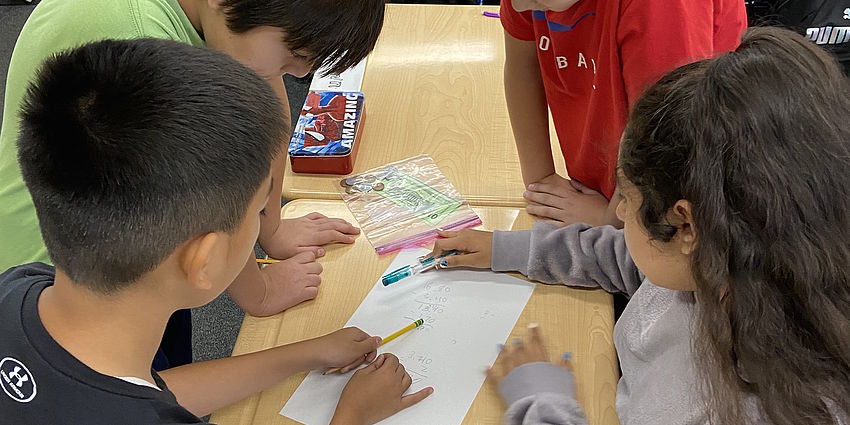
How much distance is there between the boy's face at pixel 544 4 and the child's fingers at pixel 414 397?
0.55 m

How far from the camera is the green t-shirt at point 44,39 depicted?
35.9 inches

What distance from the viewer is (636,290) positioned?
3.51ft

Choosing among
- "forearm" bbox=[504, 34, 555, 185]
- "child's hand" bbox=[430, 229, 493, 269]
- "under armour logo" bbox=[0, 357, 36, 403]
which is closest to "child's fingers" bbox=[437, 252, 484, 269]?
"child's hand" bbox=[430, 229, 493, 269]

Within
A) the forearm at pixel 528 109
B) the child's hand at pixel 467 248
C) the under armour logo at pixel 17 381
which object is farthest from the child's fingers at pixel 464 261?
the under armour logo at pixel 17 381

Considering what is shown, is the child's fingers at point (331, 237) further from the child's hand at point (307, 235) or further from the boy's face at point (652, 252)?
the boy's face at point (652, 252)

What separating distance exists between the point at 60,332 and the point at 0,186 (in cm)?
41

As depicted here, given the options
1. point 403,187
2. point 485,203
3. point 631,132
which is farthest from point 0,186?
point 631,132

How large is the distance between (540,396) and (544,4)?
536mm

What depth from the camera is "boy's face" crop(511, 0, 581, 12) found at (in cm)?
106

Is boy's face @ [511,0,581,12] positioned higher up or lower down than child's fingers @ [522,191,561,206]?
higher up

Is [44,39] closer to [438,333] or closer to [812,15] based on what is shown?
[438,333]

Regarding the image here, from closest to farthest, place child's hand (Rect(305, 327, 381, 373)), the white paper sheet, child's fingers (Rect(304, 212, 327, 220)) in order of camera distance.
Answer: child's hand (Rect(305, 327, 381, 373))
child's fingers (Rect(304, 212, 327, 220))
the white paper sheet

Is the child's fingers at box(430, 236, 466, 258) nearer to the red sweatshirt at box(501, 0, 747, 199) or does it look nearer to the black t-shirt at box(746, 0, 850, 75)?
the red sweatshirt at box(501, 0, 747, 199)

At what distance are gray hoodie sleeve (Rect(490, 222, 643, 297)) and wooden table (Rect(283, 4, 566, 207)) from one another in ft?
0.49
